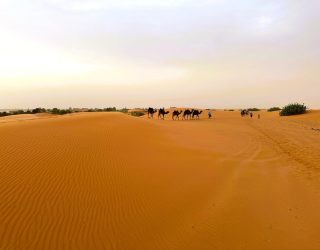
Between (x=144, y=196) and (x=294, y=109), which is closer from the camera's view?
(x=144, y=196)

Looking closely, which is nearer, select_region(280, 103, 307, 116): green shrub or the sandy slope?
the sandy slope

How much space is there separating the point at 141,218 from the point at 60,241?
1.56m

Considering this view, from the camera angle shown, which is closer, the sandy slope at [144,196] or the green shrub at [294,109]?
the sandy slope at [144,196]

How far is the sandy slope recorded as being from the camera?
466cm

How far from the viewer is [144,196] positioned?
6.26 m

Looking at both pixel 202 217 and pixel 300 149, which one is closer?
pixel 202 217

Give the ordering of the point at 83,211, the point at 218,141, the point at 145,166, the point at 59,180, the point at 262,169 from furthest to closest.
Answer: the point at 218,141 < the point at 262,169 < the point at 145,166 < the point at 59,180 < the point at 83,211

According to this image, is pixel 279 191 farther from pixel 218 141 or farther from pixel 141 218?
pixel 218 141

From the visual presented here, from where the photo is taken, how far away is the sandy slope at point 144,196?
4656mm

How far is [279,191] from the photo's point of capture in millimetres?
7148

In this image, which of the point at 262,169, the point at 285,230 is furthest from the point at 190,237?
the point at 262,169

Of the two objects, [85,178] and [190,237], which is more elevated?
[85,178]

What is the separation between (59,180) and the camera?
6.29 meters

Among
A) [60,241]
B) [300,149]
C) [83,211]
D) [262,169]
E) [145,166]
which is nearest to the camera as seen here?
[60,241]
